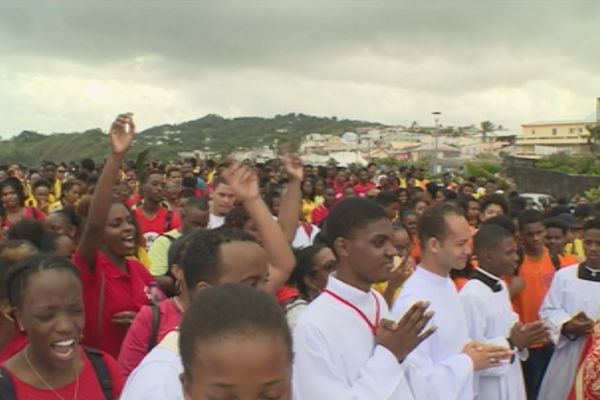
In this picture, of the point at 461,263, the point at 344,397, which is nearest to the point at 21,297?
the point at 344,397

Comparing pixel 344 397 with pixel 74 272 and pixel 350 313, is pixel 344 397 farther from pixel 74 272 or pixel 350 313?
pixel 74 272

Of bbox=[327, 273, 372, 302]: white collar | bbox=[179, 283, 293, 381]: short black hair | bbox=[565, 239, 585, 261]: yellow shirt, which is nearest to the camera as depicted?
bbox=[179, 283, 293, 381]: short black hair

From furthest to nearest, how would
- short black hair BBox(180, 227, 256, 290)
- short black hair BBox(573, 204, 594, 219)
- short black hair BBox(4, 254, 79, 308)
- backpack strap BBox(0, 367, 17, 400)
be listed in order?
short black hair BBox(573, 204, 594, 219)
short black hair BBox(4, 254, 79, 308)
short black hair BBox(180, 227, 256, 290)
backpack strap BBox(0, 367, 17, 400)

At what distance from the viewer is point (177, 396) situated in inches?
81.7

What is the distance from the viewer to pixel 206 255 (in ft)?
8.54

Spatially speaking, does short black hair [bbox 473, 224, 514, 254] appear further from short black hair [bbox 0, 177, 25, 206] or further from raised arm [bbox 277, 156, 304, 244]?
short black hair [bbox 0, 177, 25, 206]

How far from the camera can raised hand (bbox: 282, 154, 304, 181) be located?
169 inches

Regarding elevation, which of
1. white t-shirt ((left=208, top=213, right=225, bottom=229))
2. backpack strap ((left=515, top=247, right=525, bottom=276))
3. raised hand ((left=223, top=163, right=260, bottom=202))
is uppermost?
raised hand ((left=223, top=163, right=260, bottom=202))

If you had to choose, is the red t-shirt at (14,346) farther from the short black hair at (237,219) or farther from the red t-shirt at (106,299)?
the short black hair at (237,219)

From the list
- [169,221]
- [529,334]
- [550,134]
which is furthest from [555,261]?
[550,134]

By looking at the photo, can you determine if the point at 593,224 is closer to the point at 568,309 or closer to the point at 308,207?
the point at 568,309

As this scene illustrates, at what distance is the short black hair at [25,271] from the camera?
8.96ft

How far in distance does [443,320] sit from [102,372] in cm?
216

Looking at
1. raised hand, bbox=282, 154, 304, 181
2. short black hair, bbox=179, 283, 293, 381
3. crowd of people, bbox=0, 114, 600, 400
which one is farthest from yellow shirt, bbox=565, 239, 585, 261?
short black hair, bbox=179, 283, 293, 381
